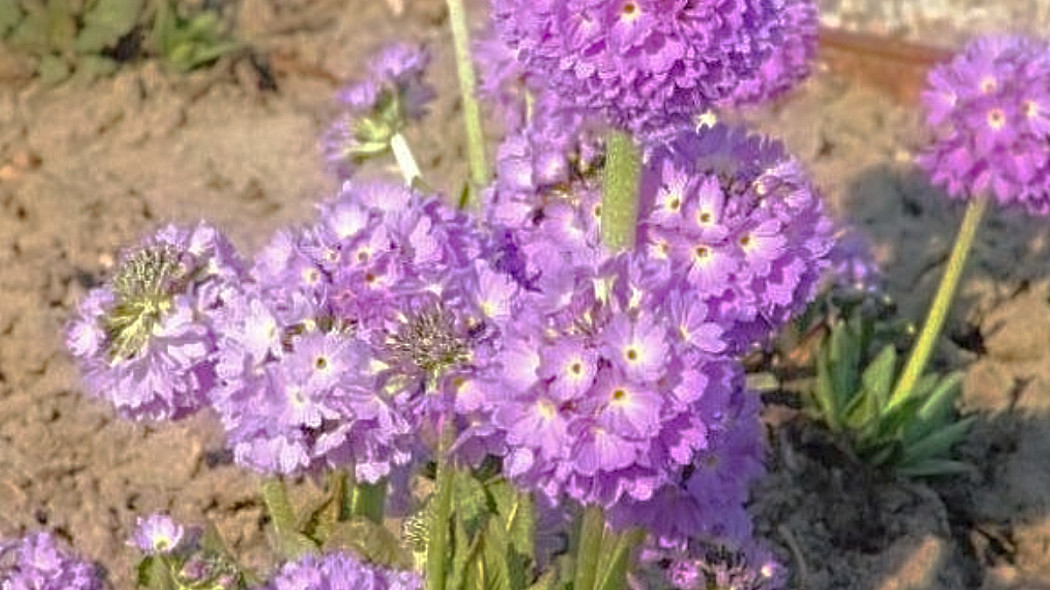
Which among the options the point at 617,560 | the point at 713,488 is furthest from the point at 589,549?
the point at 713,488

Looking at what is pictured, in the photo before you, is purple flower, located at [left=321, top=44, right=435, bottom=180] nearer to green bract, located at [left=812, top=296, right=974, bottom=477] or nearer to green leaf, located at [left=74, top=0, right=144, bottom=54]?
green bract, located at [left=812, top=296, right=974, bottom=477]

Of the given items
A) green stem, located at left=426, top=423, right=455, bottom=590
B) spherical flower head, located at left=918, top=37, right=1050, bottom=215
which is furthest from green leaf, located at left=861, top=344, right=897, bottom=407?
green stem, located at left=426, top=423, right=455, bottom=590

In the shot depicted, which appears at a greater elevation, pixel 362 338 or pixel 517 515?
pixel 362 338

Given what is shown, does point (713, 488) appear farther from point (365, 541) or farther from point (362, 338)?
point (365, 541)

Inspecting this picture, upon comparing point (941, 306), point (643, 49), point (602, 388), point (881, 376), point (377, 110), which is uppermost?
point (643, 49)

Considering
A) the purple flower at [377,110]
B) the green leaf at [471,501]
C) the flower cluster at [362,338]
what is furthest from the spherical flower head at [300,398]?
the purple flower at [377,110]

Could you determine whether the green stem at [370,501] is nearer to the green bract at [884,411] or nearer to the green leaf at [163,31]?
the green bract at [884,411]
